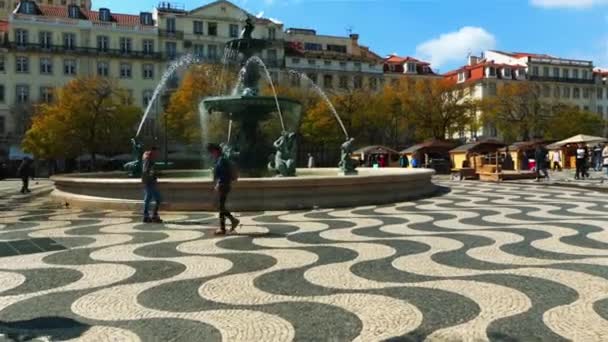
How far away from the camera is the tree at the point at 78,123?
156 feet

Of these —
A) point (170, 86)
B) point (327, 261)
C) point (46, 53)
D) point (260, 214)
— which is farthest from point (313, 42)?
point (327, 261)

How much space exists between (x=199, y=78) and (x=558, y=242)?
48.0 meters

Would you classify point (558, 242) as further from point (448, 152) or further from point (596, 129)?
point (596, 129)

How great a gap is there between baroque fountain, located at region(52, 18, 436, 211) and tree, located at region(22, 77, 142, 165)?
3215cm

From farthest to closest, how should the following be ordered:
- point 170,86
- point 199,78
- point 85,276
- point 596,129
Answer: point 596,129, point 170,86, point 199,78, point 85,276

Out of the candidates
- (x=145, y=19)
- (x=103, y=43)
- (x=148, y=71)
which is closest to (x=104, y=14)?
(x=103, y=43)

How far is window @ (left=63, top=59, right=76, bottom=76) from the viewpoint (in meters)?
63.1

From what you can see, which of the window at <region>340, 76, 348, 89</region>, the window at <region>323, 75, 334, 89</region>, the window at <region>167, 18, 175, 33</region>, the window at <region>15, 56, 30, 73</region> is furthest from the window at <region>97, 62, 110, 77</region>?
the window at <region>340, 76, 348, 89</region>

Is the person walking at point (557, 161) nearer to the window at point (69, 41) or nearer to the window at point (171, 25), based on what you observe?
the window at point (171, 25)

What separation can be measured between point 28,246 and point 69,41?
60.8 meters

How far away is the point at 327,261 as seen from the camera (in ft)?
23.2

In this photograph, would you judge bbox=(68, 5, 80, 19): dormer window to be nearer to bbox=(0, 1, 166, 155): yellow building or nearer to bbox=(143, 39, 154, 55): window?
bbox=(0, 1, 166, 155): yellow building

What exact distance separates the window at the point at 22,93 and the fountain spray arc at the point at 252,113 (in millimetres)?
50428

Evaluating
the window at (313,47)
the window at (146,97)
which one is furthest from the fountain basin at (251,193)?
the window at (313,47)
